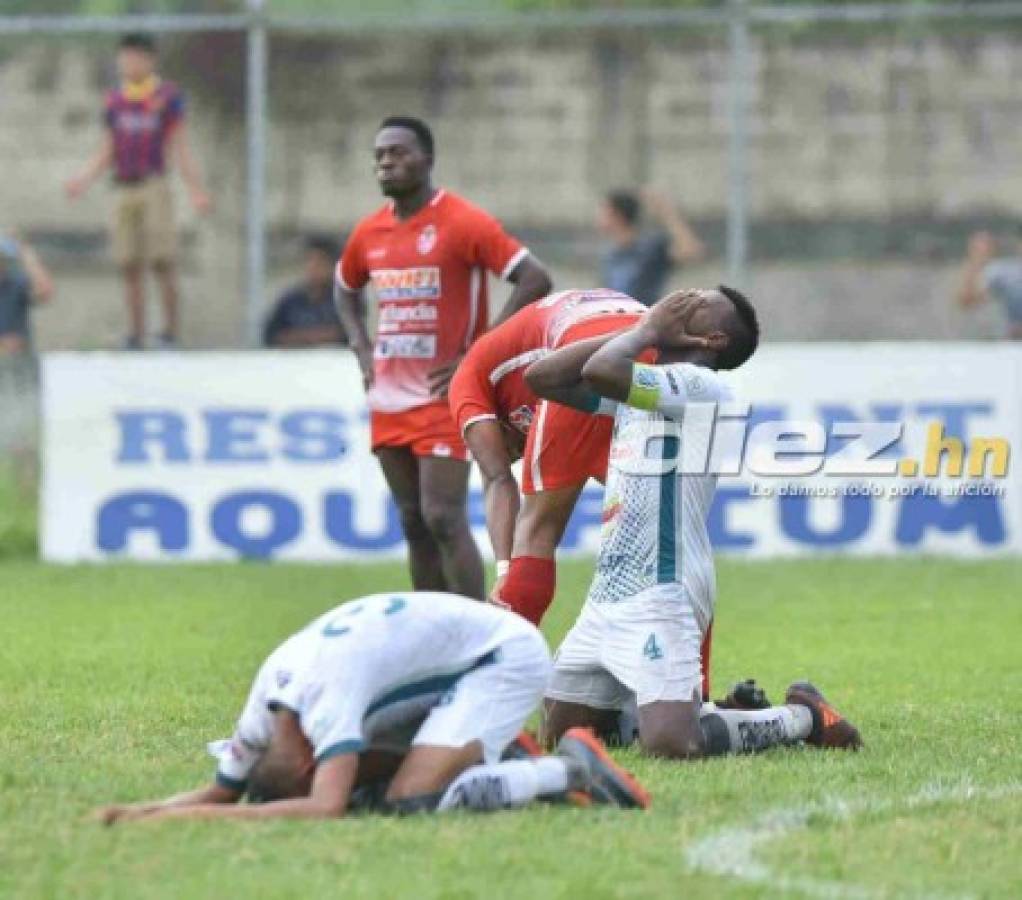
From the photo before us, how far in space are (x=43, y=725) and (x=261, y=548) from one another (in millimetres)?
8413

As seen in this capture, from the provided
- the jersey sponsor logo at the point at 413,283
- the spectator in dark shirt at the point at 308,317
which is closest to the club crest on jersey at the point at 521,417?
the jersey sponsor logo at the point at 413,283

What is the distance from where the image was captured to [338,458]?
18.0 meters

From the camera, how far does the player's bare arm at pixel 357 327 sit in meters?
13.1

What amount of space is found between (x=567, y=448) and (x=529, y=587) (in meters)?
0.61

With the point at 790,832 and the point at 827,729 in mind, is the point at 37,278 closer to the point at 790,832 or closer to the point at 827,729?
the point at 827,729

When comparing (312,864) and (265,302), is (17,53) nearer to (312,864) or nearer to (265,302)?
(265,302)

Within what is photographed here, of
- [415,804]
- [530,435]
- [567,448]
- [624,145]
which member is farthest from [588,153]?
[415,804]

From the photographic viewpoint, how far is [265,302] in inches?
752

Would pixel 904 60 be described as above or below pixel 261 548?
above

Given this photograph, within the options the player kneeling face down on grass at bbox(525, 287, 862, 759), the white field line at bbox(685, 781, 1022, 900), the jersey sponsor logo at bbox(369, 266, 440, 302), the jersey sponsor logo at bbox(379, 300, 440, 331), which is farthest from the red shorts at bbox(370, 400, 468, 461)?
the white field line at bbox(685, 781, 1022, 900)

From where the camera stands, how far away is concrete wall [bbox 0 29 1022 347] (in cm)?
2014

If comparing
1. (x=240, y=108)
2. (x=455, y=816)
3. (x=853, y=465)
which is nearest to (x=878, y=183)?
(x=853, y=465)

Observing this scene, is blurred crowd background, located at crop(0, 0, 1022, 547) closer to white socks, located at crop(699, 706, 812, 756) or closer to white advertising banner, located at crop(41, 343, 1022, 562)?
white advertising banner, located at crop(41, 343, 1022, 562)

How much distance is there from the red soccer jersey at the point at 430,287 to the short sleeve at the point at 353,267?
0.15m
